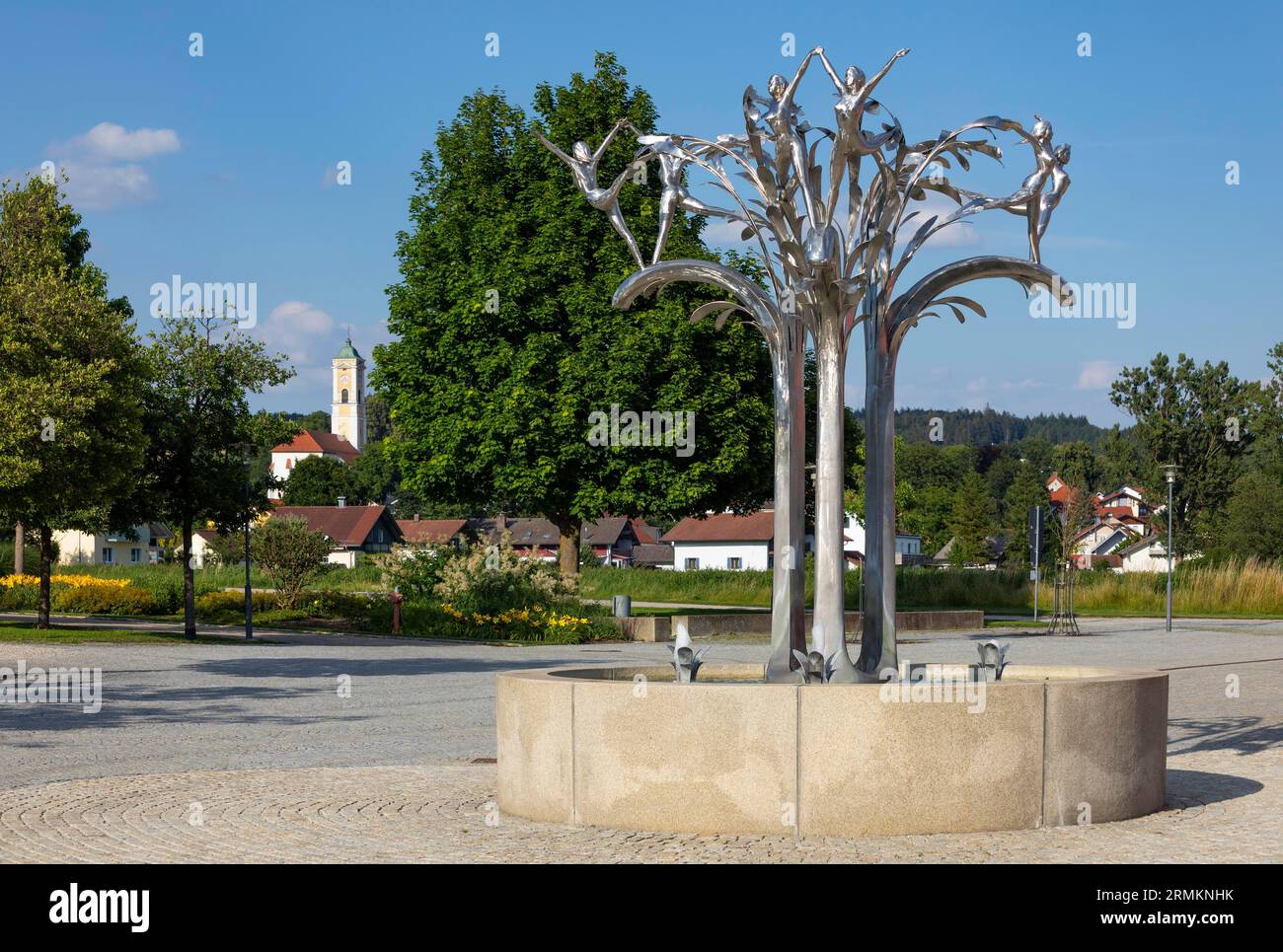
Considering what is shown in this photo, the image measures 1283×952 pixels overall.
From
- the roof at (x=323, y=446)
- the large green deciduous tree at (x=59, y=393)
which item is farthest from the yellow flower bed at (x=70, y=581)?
the roof at (x=323, y=446)

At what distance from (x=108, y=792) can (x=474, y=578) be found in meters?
21.4

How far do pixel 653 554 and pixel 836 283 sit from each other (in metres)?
107

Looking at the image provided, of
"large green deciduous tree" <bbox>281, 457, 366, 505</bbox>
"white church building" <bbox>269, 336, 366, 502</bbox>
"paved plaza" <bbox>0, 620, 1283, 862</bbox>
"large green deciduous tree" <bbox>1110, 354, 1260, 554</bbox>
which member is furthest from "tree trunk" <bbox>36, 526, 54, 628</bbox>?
"white church building" <bbox>269, 336, 366, 502</bbox>

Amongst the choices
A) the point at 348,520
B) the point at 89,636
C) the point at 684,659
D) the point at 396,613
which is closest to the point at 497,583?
the point at 396,613

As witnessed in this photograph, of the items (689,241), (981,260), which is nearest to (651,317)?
(689,241)

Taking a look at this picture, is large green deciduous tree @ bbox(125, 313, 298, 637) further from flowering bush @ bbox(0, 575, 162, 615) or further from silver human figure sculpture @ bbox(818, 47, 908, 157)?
silver human figure sculpture @ bbox(818, 47, 908, 157)

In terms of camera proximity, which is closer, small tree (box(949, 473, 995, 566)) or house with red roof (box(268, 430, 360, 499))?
small tree (box(949, 473, 995, 566))

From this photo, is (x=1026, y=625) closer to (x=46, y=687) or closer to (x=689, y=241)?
(x=689, y=241)

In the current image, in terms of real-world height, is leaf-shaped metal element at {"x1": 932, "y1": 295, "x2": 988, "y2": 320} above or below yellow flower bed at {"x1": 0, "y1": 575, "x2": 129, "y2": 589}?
above

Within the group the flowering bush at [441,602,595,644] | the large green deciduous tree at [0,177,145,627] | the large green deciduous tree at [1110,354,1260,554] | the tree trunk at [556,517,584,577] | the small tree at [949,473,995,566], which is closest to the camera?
the large green deciduous tree at [0,177,145,627]

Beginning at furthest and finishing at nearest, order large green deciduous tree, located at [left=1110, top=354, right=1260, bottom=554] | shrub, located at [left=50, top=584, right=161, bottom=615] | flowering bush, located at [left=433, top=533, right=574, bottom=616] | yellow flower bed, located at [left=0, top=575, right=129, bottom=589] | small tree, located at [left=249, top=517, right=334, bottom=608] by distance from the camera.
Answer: large green deciduous tree, located at [left=1110, top=354, right=1260, bottom=554] → yellow flower bed, located at [left=0, top=575, right=129, bottom=589] → shrub, located at [left=50, top=584, right=161, bottom=615] → small tree, located at [left=249, top=517, right=334, bottom=608] → flowering bush, located at [left=433, top=533, right=574, bottom=616]

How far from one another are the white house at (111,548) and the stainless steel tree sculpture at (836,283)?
66.7 m

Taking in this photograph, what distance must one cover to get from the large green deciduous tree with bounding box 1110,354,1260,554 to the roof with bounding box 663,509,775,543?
26629mm

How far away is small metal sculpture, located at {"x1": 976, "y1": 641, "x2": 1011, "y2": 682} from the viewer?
11.2 meters
